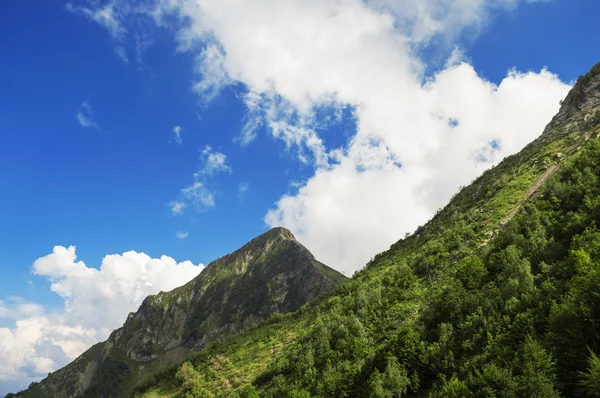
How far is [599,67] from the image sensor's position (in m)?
108

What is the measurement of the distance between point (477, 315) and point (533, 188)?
44348 millimetres

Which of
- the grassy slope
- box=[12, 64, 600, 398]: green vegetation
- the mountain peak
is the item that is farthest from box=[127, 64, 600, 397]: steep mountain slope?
the mountain peak

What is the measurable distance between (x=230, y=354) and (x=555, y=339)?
79.7 meters

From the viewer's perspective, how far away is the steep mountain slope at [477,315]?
1307 inches

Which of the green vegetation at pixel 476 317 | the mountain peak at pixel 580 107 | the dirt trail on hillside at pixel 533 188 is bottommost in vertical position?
the green vegetation at pixel 476 317

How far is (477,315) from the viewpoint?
43.6 m

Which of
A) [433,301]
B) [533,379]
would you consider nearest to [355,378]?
[433,301]

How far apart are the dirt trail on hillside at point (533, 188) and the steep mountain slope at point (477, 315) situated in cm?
42

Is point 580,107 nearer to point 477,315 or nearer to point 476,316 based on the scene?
point 477,315

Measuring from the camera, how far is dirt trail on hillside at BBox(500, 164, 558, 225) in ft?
227

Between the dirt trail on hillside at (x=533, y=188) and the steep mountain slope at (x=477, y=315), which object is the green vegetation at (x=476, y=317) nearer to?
the steep mountain slope at (x=477, y=315)

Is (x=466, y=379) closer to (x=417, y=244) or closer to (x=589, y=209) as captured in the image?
(x=589, y=209)

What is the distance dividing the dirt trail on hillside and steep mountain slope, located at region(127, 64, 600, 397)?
1.39 ft

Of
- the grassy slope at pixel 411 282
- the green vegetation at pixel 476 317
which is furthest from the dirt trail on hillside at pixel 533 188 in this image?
the grassy slope at pixel 411 282
